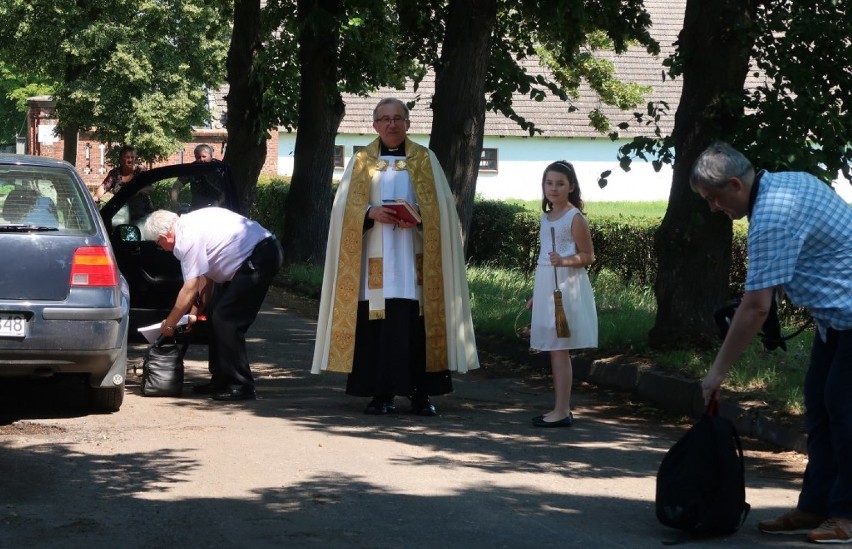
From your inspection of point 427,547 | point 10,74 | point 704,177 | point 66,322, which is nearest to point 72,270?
point 66,322

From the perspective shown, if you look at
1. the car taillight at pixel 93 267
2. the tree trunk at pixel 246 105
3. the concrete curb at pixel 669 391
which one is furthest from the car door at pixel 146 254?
the tree trunk at pixel 246 105

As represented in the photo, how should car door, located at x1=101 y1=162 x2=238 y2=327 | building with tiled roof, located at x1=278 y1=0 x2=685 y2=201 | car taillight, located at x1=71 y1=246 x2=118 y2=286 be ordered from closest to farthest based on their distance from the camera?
1. car taillight, located at x1=71 y1=246 x2=118 y2=286
2. car door, located at x1=101 y1=162 x2=238 y2=327
3. building with tiled roof, located at x1=278 y1=0 x2=685 y2=201

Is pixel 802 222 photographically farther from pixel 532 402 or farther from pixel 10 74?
pixel 10 74

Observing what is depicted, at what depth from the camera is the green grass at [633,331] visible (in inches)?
388

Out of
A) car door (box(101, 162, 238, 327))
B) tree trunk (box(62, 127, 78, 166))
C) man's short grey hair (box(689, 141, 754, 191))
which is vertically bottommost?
tree trunk (box(62, 127, 78, 166))

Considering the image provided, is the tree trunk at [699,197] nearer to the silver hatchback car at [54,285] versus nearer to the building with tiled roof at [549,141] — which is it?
the silver hatchback car at [54,285]

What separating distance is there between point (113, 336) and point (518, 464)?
9.16 ft

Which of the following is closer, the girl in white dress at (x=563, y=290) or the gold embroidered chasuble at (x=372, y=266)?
the girl in white dress at (x=563, y=290)

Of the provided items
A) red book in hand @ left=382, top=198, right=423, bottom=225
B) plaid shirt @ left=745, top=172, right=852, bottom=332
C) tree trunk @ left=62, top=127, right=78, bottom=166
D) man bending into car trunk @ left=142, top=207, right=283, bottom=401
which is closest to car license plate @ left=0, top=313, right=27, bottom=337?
man bending into car trunk @ left=142, top=207, right=283, bottom=401

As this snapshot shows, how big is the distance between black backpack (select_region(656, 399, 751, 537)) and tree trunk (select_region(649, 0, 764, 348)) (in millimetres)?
5267

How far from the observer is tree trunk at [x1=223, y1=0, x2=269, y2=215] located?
78.0 ft

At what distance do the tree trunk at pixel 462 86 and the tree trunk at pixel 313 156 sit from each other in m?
7.99

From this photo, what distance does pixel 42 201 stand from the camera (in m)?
9.25

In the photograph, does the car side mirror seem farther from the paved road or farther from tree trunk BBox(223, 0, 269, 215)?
tree trunk BBox(223, 0, 269, 215)
